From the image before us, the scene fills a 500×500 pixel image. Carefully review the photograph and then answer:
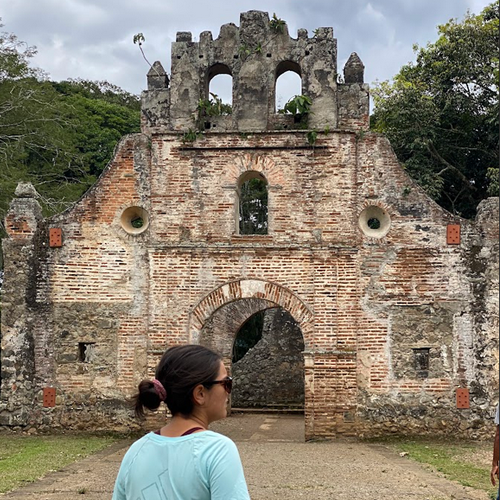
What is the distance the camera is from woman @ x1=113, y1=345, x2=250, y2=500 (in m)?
2.66

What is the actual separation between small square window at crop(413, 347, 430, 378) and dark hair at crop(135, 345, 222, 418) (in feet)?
34.8

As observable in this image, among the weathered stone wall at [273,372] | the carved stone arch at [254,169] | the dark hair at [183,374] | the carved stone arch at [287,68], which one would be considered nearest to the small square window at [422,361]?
the carved stone arch at [254,169]

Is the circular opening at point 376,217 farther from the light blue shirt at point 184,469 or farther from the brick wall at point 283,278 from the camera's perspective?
the light blue shirt at point 184,469

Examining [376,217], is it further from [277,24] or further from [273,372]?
[273,372]

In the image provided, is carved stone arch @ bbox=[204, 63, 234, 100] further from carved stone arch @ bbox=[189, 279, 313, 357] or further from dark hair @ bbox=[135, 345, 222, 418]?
dark hair @ bbox=[135, 345, 222, 418]

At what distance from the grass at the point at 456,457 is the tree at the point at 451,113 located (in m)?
8.52

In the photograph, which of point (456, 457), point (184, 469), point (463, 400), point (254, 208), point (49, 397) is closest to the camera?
point (184, 469)

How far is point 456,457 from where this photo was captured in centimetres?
1103

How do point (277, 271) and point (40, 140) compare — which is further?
point (40, 140)

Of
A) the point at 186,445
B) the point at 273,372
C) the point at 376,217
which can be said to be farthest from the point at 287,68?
the point at 186,445

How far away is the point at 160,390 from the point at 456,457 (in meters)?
9.09

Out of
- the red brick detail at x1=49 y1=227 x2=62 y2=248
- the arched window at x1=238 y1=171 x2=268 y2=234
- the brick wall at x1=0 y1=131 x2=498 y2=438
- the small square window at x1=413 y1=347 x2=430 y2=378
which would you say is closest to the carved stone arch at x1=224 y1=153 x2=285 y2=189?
the brick wall at x1=0 y1=131 x2=498 y2=438

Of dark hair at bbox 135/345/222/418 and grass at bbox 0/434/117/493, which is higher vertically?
dark hair at bbox 135/345/222/418

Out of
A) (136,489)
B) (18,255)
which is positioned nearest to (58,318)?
(18,255)
